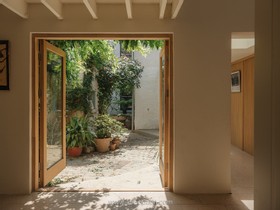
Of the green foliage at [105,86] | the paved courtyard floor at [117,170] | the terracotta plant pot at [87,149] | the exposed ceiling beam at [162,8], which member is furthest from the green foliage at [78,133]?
the exposed ceiling beam at [162,8]

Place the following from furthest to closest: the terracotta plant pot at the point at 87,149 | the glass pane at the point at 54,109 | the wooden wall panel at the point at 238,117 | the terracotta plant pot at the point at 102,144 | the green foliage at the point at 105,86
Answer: the green foliage at the point at 105,86
the terracotta plant pot at the point at 102,144
the terracotta plant pot at the point at 87,149
the wooden wall panel at the point at 238,117
the glass pane at the point at 54,109

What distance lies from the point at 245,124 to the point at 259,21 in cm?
571

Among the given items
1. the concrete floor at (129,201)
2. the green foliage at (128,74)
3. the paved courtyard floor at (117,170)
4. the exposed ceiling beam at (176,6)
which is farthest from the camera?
the green foliage at (128,74)

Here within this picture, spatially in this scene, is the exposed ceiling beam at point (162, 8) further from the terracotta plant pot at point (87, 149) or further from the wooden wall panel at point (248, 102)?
the terracotta plant pot at point (87, 149)

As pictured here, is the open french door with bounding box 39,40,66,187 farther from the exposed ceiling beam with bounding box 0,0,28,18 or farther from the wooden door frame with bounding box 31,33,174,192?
the exposed ceiling beam with bounding box 0,0,28,18

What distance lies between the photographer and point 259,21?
33.0 inches

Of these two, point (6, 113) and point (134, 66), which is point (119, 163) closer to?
point (6, 113)

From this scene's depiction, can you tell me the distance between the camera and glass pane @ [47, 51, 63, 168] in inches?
158

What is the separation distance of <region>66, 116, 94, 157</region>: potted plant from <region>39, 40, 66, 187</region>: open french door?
1927mm

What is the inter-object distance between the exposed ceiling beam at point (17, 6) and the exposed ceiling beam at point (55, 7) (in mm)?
413

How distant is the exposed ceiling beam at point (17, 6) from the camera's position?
2.88 metres

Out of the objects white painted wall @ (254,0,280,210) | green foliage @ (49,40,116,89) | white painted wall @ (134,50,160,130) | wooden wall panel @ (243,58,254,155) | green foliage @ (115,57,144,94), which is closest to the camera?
white painted wall @ (254,0,280,210)

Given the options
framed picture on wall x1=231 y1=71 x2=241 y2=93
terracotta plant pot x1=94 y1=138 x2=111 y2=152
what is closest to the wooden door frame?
terracotta plant pot x1=94 y1=138 x2=111 y2=152

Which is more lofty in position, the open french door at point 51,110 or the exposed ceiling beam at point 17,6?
the exposed ceiling beam at point 17,6
